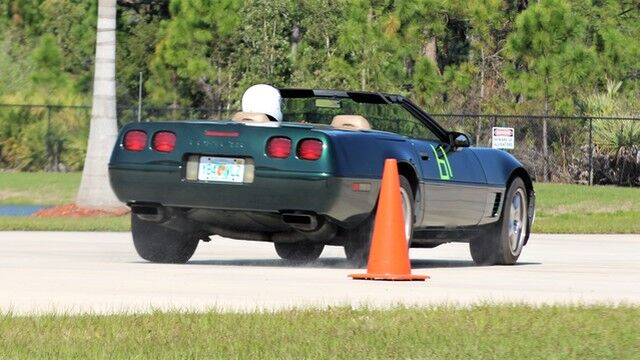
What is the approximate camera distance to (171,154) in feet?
43.5

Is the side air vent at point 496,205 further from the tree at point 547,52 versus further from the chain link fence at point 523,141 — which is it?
the chain link fence at point 523,141

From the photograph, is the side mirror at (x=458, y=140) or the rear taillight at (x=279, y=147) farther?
the side mirror at (x=458, y=140)

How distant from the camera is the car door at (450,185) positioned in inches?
550

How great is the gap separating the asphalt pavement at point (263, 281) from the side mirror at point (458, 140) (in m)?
1.04

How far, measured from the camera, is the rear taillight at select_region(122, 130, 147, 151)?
13.5 metres

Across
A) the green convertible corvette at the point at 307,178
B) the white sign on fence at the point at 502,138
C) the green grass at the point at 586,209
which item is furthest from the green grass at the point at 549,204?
the green convertible corvette at the point at 307,178

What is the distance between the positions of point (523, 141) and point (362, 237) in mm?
29125

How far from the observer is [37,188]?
1452 inches

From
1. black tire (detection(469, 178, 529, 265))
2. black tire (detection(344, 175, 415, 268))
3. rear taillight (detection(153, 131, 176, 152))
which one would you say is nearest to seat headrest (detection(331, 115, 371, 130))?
black tire (detection(344, 175, 415, 268))

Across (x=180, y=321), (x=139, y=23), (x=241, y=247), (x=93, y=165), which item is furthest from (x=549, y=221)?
(x=139, y=23)

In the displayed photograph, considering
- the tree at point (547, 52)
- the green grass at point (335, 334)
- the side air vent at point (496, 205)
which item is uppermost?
the tree at point (547, 52)

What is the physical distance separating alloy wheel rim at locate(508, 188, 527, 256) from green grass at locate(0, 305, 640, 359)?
573cm

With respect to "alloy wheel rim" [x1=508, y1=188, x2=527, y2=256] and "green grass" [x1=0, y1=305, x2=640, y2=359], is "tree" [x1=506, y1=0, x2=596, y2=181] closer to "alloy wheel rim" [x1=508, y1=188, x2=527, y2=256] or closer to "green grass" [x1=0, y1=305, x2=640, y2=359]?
"alloy wheel rim" [x1=508, y1=188, x2=527, y2=256]

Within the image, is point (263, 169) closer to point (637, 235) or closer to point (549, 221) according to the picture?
point (637, 235)
